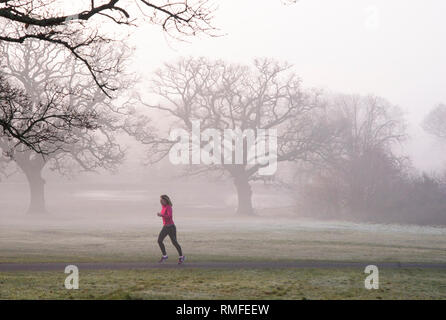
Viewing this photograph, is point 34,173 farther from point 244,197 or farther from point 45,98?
point 244,197

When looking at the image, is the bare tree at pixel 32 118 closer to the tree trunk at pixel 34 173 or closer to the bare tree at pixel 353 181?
A: the tree trunk at pixel 34 173

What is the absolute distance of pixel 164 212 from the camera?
641 inches

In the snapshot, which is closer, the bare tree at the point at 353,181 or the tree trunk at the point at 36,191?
the bare tree at the point at 353,181

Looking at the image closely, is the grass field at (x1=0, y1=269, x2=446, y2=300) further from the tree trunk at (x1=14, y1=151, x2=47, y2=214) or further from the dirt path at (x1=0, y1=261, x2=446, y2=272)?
the tree trunk at (x1=14, y1=151, x2=47, y2=214)

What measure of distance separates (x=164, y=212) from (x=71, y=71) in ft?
129

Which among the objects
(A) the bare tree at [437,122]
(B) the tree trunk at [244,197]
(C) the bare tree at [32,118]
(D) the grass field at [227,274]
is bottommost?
(D) the grass field at [227,274]

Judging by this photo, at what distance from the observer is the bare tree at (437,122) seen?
379 ft

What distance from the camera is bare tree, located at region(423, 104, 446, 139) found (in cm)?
11550

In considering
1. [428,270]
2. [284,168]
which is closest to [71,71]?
[428,270]

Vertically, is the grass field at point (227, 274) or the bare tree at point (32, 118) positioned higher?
the bare tree at point (32, 118)

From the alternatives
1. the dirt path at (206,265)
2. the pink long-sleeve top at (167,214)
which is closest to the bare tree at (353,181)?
the dirt path at (206,265)

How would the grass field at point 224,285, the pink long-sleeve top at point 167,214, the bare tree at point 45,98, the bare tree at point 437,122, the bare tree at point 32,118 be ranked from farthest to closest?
the bare tree at point 437,122 → the bare tree at point 45,98 → the bare tree at point 32,118 → the pink long-sleeve top at point 167,214 → the grass field at point 224,285
